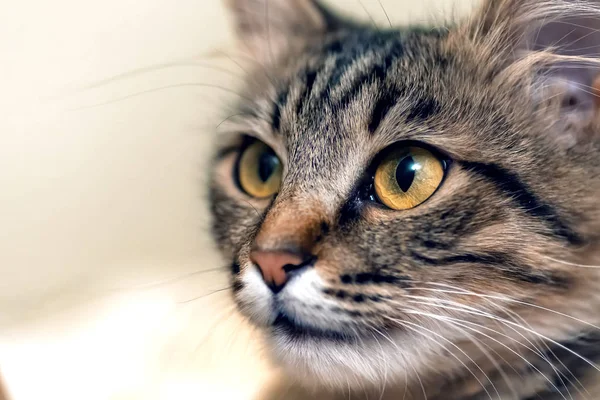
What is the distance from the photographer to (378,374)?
67 centimetres

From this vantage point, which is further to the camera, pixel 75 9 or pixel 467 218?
pixel 75 9

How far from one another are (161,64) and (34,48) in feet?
0.71

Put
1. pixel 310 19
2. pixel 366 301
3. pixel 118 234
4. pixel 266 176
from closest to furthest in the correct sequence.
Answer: pixel 366 301 → pixel 266 176 → pixel 310 19 → pixel 118 234

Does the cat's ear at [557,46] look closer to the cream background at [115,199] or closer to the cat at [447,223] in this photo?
the cat at [447,223]

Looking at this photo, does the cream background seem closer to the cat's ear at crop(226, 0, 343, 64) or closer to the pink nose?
the cat's ear at crop(226, 0, 343, 64)

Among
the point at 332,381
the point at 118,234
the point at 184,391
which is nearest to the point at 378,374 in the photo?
the point at 332,381

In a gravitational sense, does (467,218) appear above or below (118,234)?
above

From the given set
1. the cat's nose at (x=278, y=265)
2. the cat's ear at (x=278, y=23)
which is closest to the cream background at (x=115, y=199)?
the cat's ear at (x=278, y=23)

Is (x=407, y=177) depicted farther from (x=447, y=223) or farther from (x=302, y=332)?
(x=302, y=332)

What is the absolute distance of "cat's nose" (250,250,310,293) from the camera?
2.00 ft

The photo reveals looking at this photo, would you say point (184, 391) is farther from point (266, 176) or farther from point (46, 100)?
point (46, 100)

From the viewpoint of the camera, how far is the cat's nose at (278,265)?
608 mm

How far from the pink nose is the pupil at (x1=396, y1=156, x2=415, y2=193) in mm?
160

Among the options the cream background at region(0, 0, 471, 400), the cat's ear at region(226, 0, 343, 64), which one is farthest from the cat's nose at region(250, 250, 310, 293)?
the cat's ear at region(226, 0, 343, 64)
